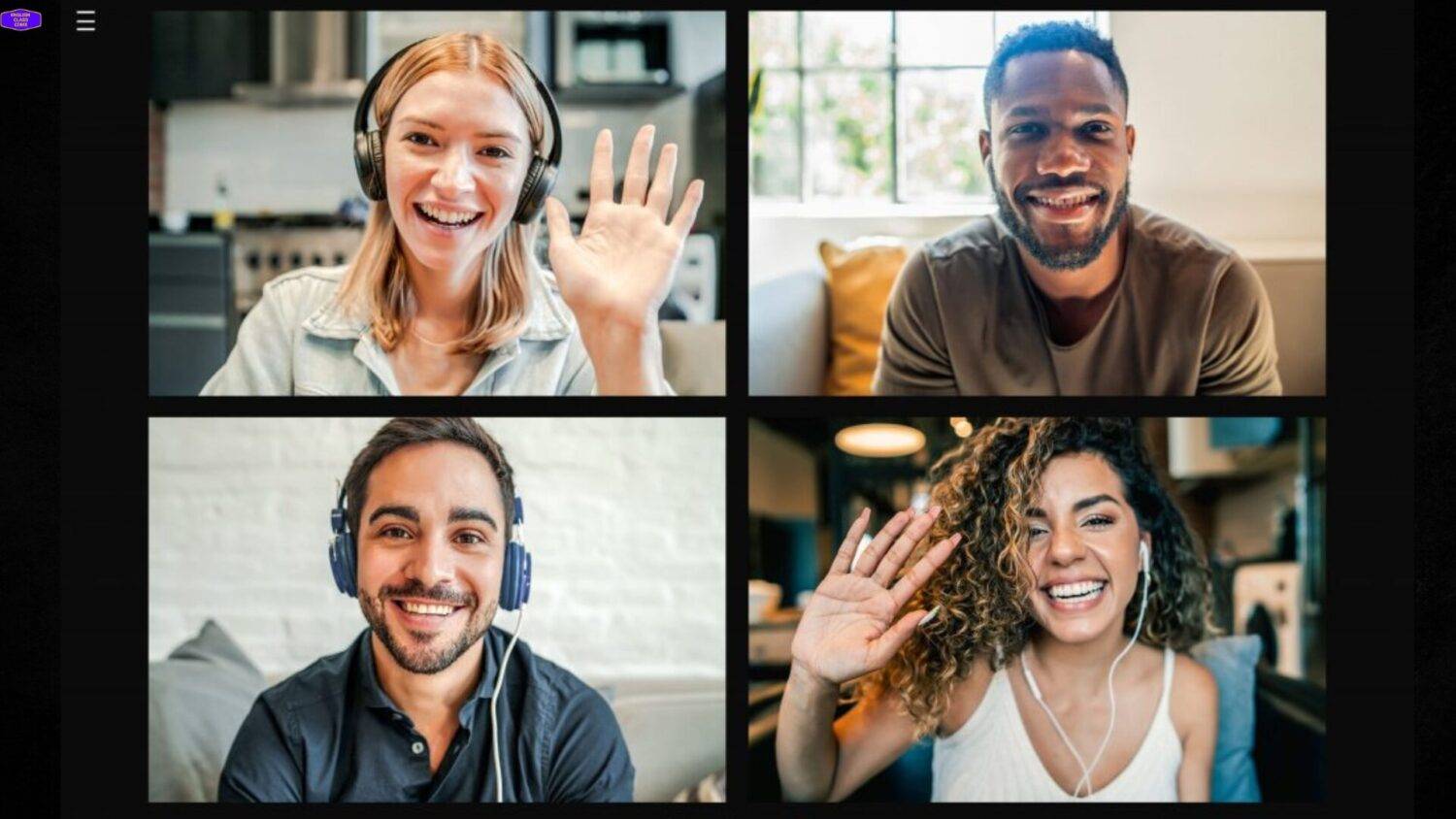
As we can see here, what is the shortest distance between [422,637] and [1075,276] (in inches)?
42.2

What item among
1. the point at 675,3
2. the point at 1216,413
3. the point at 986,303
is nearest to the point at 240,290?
the point at 675,3

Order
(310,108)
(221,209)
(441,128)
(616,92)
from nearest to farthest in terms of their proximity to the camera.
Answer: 1. (441,128)
2. (616,92)
3. (221,209)
4. (310,108)

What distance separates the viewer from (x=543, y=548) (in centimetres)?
207

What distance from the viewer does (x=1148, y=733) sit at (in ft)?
6.59

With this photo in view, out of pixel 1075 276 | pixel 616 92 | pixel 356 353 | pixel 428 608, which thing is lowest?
pixel 428 608

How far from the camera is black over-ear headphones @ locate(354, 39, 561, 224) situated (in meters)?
1.95

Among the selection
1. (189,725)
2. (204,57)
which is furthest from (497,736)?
(204,57)

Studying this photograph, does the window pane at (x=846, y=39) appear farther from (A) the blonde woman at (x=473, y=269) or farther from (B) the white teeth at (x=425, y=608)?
(B) the white teeth at (x=425, y=608)

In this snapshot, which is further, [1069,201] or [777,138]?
[777,138]

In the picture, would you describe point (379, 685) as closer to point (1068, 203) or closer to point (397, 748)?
point (397, 748)

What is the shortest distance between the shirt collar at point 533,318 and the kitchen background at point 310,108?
1401mm

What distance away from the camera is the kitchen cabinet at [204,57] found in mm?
4152

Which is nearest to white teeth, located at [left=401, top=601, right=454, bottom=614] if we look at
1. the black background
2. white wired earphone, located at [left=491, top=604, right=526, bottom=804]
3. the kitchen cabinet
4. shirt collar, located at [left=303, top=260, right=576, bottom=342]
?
white wired earphone, located at [left=491, top=604, right=526, bottom=804]

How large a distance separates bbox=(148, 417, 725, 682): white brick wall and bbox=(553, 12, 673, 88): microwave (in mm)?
1965
